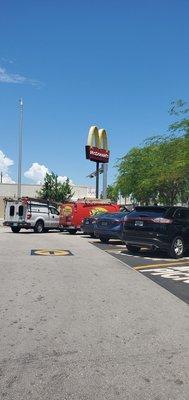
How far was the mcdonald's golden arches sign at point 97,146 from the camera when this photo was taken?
47797 mm

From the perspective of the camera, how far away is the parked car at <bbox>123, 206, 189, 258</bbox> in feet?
54.5

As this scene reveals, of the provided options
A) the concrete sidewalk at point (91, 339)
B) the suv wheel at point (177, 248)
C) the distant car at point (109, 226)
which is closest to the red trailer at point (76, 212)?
the distant car at point (109, 226)

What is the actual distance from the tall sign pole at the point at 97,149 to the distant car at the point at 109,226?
954 inches

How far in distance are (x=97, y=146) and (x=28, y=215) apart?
18.4m

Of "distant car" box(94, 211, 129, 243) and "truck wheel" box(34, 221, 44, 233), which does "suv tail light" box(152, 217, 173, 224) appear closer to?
"distant car" box(94, 211, 129, 243)

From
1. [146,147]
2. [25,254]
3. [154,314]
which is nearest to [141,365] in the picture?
[154,314]

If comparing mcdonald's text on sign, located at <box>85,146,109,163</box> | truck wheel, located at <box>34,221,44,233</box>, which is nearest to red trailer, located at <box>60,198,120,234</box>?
truck wheel, located at <box>34,221,44,233</box>

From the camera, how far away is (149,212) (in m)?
17.2

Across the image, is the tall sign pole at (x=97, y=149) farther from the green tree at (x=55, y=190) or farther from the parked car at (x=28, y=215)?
the green tree at (x=55, y=190)

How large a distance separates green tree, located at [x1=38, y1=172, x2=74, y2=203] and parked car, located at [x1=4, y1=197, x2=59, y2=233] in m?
44.1

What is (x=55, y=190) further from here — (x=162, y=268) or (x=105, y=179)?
(x=162, y=268)

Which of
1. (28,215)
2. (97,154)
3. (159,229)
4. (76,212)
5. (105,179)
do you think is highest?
(97,154)

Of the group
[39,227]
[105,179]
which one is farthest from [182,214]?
[105,179]

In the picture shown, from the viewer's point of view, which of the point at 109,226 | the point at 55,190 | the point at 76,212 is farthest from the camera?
the point at 55,190
